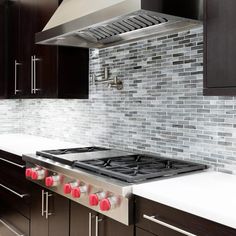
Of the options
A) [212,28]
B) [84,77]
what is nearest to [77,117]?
[84,77]

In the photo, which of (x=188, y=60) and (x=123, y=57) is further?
(x=123, y=57)

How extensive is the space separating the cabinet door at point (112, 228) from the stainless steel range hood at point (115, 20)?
3.50 ft

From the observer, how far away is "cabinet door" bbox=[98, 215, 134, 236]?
5.54ft

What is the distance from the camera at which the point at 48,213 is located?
94.9 inches

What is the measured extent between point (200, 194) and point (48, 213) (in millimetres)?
1276

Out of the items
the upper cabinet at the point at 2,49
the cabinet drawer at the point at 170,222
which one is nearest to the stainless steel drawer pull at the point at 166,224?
the cabinet drawer at the point at 170,222

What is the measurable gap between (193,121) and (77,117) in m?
1.40

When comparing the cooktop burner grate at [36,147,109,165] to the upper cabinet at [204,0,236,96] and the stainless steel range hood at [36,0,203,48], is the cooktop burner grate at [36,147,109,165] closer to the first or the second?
the stainless steel range hood at [36,0,203,48]

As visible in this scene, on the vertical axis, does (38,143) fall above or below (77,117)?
below

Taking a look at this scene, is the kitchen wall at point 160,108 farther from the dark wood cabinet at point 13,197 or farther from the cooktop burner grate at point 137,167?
the dark wood cabinet at point 13,197

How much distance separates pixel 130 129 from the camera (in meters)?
2.65

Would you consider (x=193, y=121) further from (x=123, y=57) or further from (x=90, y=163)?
(x=123, y=57)

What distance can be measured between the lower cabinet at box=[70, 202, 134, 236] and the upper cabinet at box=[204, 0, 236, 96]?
0.78 metres

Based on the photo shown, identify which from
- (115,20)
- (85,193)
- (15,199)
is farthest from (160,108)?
(15,199)
